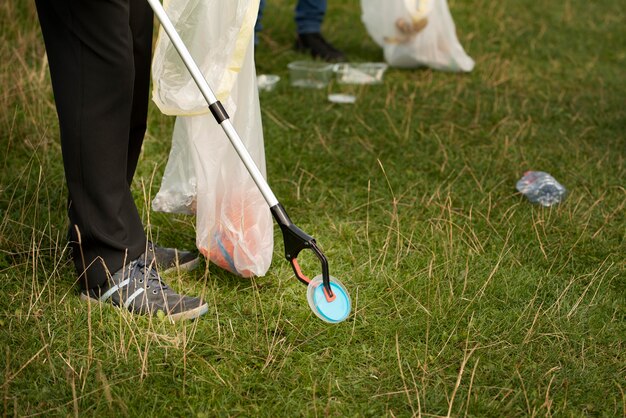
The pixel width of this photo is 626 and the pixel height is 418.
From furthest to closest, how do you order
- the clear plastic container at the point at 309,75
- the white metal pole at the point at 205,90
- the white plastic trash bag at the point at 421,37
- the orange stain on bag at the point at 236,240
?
the white plastic trash bag at the point at 421,37 < the clear plastic container at the point at 309,75 < the orange stain on bag at the point at 236,240 < the white metal pole at the point at 205,90

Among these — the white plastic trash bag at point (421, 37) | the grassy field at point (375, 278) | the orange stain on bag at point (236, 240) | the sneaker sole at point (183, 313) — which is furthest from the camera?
the white plastic trash bag at point (421, 37)

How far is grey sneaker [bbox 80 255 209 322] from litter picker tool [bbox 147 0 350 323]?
0.30m

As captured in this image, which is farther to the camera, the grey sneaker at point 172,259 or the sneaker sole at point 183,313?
the grey sneaker at point 172,259

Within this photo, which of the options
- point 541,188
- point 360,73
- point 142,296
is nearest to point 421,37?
point 360,73

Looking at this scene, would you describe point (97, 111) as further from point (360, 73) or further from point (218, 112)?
point (360, 73)

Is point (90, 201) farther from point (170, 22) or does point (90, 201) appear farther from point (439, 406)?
point (439, 406)

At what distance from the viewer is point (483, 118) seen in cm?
383

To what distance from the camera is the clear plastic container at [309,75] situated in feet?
13.7

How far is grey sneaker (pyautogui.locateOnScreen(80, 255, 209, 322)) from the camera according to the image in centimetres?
216

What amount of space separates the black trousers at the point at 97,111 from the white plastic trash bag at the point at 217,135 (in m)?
0.10

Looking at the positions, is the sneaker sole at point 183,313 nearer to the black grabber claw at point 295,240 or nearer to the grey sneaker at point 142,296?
the grey sneaker at point 142,296

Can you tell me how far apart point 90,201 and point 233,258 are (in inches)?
16.7

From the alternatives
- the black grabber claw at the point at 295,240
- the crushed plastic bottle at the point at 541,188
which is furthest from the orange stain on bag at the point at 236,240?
the crushed plastic bottle at the point at 541,188

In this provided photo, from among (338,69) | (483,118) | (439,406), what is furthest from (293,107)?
(439,406)
